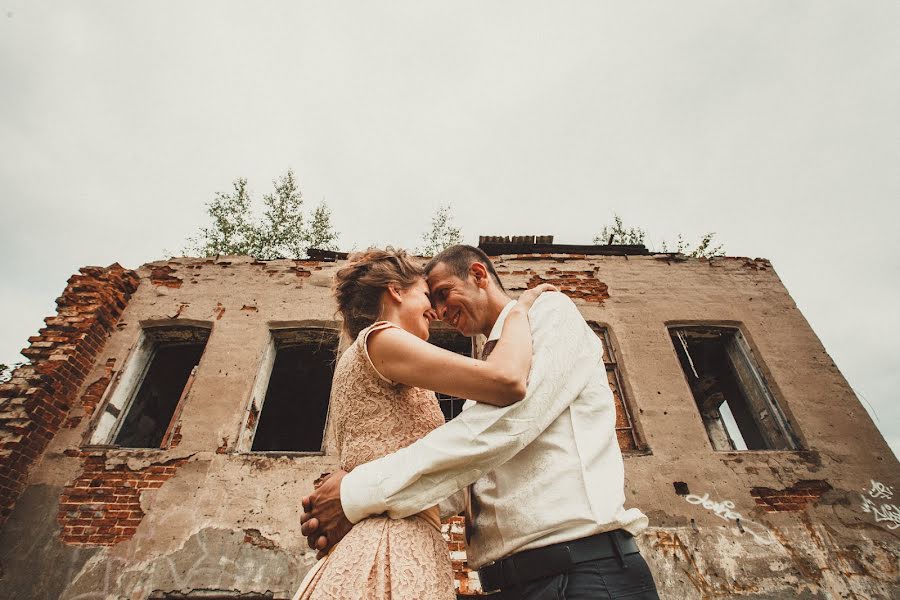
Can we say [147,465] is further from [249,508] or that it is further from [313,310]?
[313,310]

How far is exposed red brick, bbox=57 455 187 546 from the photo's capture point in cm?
410

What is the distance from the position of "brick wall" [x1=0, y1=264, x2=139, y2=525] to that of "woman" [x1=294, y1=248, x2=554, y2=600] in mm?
4880

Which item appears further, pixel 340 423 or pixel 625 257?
pixel 625 257

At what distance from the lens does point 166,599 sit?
12.5ft

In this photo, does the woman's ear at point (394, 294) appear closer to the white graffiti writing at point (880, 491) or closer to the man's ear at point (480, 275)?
the man's ear at point (480, 275)

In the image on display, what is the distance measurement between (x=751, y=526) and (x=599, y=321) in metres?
2.68

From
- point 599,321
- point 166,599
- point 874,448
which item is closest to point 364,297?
point 166,599

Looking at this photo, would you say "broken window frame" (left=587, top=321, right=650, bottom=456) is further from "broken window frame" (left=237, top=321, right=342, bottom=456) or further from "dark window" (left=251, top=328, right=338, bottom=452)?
"dark window" (left=251, top=328, right=338, bottom=452)

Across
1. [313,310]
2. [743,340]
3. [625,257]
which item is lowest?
[743,340]

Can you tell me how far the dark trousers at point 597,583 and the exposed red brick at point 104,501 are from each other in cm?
468

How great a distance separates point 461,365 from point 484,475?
0.37 meters

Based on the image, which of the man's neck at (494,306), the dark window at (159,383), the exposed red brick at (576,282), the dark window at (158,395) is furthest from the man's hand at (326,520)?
the dark window at (158,395)

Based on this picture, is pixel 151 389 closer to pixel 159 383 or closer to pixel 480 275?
pixel 159 383

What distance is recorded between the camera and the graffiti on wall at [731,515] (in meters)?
4.12
